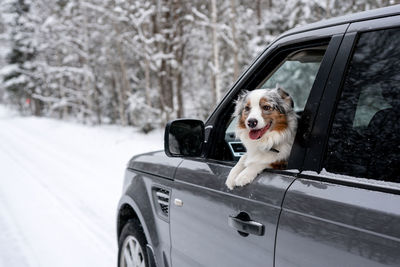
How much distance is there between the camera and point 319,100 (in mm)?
1736

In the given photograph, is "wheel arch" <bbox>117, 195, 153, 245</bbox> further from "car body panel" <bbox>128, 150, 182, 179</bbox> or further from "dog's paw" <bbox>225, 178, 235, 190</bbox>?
"dog's paw" <bbox>225, 178, 235, 190</bbox>

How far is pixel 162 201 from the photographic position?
9.43 feet

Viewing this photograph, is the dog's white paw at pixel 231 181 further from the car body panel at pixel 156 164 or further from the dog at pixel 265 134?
the car body panel at pixel 156 164

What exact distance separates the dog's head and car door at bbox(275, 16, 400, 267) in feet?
1.07

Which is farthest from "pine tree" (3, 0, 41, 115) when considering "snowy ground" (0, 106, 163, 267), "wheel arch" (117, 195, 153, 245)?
"wheel arch" (117, 195, 153, 245)

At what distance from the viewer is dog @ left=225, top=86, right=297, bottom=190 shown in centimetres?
197

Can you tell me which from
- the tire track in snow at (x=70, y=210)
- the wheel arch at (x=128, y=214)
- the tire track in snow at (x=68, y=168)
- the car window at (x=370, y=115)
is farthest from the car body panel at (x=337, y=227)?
the tire track in snow at (x=68, y=168)

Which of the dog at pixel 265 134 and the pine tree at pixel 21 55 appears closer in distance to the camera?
the dog at pixel 265 134

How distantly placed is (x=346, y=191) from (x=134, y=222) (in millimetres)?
2417

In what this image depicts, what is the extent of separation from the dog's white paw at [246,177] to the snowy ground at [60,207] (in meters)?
3.24

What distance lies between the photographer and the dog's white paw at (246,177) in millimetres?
1938

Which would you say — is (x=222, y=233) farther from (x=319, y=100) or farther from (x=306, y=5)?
(x=306, y=5)

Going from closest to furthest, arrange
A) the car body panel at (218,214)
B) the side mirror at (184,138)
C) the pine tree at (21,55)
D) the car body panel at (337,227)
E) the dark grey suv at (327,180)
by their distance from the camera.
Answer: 1. the car body panel at (337,227)
2. the dark grey suv at (327,180)
3. the car body panel at (218,214)
4. the side mirror at (184,138)
5. the pine tree at (21,55)

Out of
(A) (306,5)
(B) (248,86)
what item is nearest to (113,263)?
(B) (248,86)
